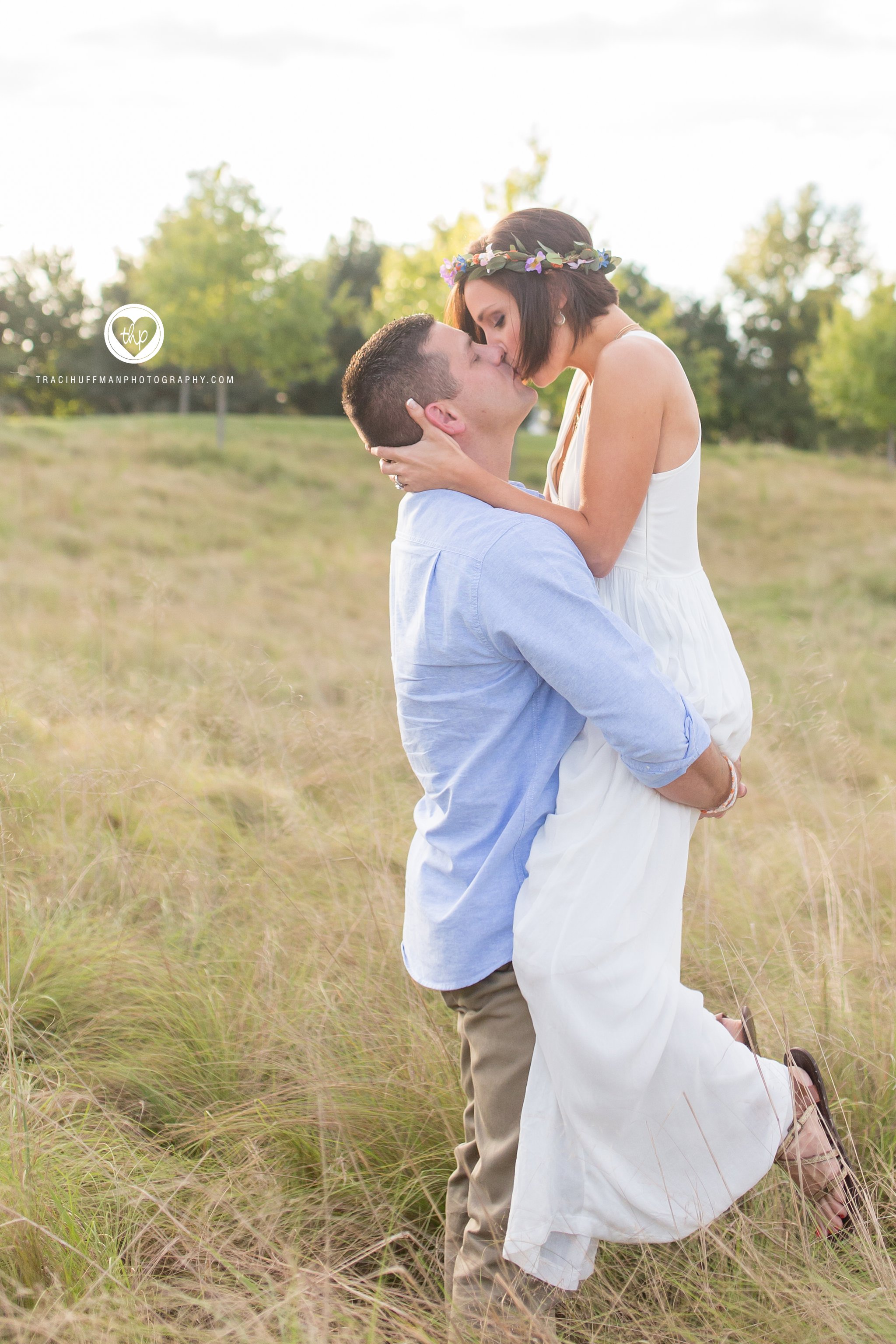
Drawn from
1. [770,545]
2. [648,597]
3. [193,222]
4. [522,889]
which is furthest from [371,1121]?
[193,222]

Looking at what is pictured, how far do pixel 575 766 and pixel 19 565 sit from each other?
9.76 meters

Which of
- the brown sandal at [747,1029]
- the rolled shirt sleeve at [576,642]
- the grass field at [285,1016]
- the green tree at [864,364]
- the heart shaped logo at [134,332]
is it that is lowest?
the grass field at [285,1016]

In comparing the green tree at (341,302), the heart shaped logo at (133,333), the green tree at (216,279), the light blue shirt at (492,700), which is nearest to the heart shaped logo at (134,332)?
the heart shaped logo at (133,333)

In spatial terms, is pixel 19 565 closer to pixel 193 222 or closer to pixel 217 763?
pixel 217 763

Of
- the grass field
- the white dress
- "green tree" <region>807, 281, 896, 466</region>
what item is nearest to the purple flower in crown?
the white dress

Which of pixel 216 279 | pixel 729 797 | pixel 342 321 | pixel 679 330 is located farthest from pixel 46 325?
pixel 729 797

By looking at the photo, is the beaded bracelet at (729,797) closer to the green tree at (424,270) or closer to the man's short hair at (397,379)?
the man's short hair at (397,379)

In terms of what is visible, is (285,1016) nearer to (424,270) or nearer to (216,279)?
(424,270)

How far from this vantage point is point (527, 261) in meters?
2.13

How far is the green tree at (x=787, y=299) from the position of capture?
45906 mm

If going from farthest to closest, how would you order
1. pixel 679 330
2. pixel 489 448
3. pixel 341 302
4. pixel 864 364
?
pixel 341 302 < pixel 679 330 < pixel 864 364 < pixel 489 448

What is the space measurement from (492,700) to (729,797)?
54 centimetres

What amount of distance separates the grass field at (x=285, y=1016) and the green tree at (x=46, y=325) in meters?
32.6

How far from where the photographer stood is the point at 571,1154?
183 centimetres
